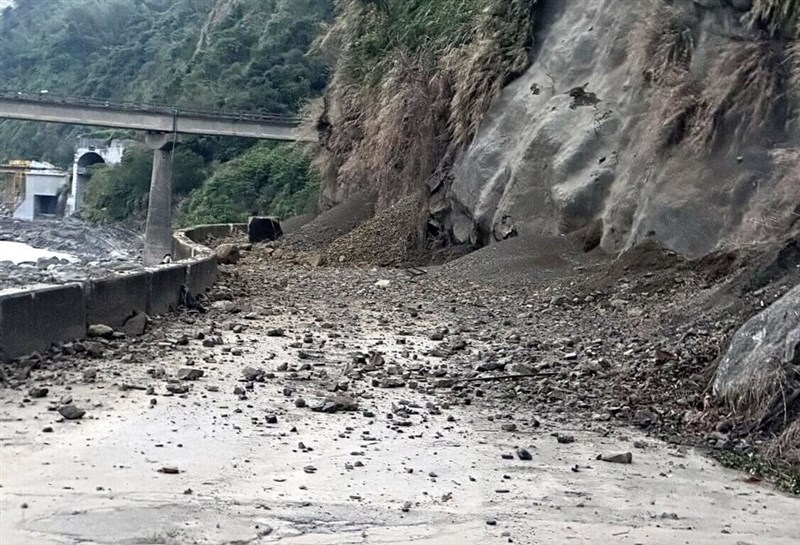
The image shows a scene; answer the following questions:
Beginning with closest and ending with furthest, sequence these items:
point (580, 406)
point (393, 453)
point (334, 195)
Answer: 1. point (393, 453)
2. point (580, 406)
3. point (334, 195)

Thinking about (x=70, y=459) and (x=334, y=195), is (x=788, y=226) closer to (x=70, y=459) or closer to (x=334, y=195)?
(x=70, y=459)

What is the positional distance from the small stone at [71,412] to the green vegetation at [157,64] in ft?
153

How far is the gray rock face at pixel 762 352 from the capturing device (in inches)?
295

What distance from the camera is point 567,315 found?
12438 mm

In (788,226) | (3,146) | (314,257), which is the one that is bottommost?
(3,146)

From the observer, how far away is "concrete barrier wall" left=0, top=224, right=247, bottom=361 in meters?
8.49

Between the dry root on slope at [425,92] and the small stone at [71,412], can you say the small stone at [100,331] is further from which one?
the dry root on slope at [425,92]

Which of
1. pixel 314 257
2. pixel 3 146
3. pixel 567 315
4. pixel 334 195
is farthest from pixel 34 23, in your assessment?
pixel 567 315

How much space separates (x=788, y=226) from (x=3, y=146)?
314 feet

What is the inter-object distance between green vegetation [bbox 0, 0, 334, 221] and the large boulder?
2185 cm

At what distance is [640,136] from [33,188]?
77044mm

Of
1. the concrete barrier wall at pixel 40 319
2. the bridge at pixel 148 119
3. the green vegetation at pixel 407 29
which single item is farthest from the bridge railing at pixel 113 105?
the concrete barrier wall at pixel 40 319

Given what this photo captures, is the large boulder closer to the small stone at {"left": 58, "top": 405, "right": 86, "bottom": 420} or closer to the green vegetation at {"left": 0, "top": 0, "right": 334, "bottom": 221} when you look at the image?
the green vegetation at {"left": 0, "top": 0, "right": 334, "bottom": 221}

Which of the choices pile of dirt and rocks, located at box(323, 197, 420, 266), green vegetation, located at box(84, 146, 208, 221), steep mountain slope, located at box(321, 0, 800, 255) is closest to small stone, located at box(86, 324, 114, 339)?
steep mountain slope, located at box(321, 0, 800, 255)
